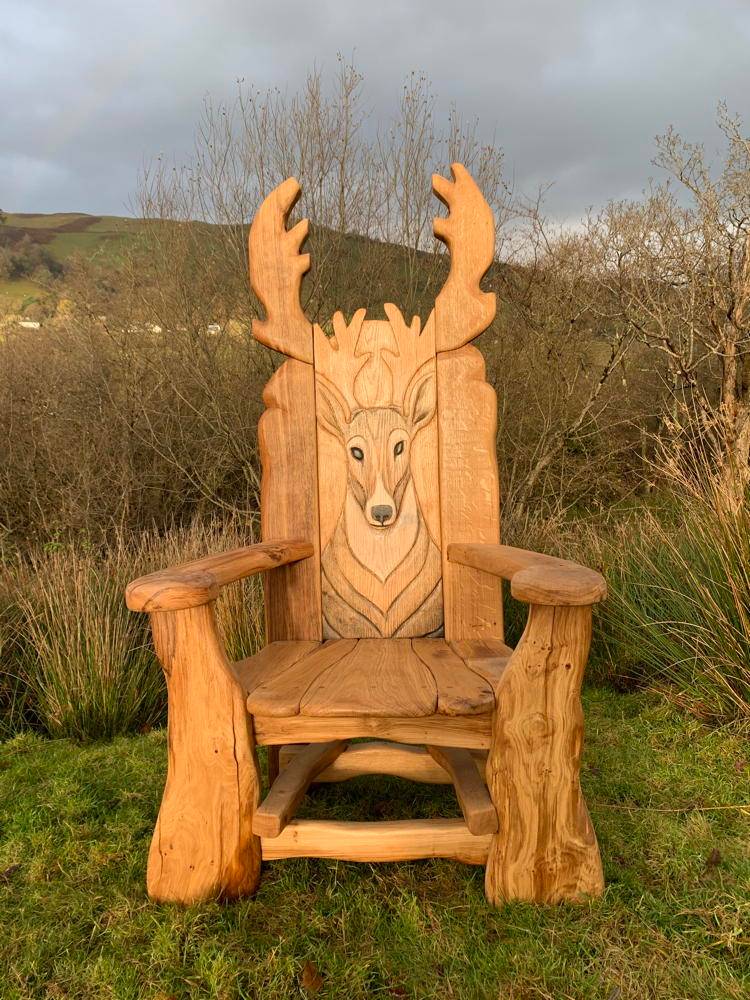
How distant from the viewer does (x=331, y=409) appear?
77.8 inches

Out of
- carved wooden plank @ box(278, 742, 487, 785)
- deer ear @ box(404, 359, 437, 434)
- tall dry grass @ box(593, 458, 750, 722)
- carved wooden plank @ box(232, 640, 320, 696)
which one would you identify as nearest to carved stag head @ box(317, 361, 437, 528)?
deer ear @ box(404, 359, 437, 434)

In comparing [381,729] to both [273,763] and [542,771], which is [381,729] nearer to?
[542,771]

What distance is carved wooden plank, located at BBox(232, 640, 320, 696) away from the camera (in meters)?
1.46

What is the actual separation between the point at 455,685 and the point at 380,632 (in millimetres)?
555

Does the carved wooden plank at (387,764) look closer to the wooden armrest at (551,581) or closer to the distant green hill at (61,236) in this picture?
the wooden armrest at (551,581)

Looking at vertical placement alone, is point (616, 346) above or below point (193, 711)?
above

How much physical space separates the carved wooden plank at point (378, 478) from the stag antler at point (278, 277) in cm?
8

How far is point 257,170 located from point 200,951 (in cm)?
516

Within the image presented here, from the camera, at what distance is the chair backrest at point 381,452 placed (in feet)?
6.27

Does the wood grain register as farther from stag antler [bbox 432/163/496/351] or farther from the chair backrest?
stag antler [bbox 432/163/496/351]

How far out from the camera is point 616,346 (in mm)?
6559

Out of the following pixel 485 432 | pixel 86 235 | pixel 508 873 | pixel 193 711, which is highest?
pixel 86 235

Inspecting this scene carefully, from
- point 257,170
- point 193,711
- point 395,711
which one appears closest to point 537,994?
point 395,711

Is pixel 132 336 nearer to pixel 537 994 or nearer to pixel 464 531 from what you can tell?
pixel 464 531
